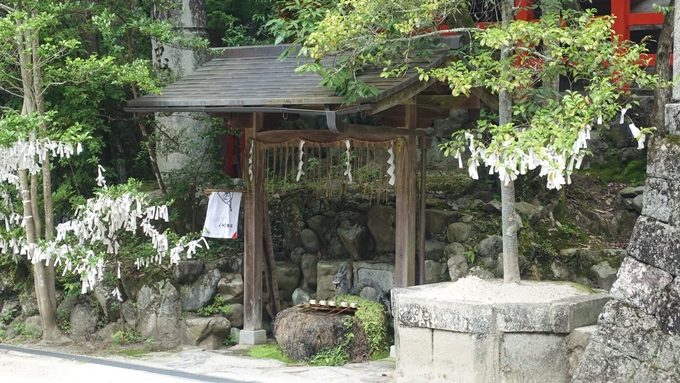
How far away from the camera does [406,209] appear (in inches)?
486

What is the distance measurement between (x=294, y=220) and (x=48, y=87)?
412 centimetres

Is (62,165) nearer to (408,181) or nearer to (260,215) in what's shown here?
(260,215)

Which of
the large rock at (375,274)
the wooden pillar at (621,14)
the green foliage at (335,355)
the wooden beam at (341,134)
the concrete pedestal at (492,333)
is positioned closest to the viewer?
the concrete pedestal at (492,333)

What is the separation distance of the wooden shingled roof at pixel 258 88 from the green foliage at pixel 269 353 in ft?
A: 10.7

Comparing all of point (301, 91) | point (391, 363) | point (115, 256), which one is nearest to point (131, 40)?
point (115, 256)

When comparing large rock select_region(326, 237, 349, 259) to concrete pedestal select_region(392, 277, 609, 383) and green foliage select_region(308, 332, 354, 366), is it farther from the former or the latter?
concrete pedestal select_region(392, 277, 609, 383)

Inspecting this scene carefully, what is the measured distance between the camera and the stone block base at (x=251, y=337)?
13.3 meters

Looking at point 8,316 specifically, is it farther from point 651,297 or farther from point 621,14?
point 621,14

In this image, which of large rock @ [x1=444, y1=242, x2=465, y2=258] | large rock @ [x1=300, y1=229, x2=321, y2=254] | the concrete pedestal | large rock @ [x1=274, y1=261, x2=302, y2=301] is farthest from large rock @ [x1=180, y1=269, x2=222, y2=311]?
the concrete pedestal

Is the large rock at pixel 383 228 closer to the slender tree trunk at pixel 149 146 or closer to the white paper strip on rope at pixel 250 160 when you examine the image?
the white paper strip on rope at pixel 250 160

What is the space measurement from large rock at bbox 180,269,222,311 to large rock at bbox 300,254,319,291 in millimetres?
1352

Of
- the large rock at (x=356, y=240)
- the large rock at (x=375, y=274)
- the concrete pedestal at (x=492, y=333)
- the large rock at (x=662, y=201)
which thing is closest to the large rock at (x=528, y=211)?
the large rock at (x=375, y=274)

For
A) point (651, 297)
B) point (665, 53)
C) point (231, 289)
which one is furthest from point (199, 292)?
point (665, 53)

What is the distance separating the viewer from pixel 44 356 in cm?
1282
